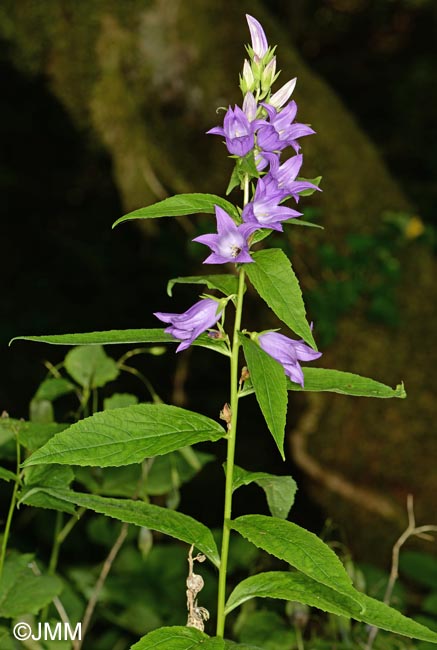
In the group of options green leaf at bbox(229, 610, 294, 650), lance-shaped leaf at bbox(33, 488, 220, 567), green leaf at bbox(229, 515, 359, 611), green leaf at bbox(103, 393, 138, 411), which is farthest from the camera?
green leaf at bbox(229, 610, 294, 650)

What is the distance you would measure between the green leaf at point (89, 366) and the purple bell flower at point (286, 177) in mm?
635

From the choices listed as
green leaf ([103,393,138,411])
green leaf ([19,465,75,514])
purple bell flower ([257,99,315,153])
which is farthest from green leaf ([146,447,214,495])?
purple bell flower ([257,99,315,153])

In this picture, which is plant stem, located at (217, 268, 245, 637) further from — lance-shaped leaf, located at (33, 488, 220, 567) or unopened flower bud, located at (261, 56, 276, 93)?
unopened flower bud, located at (261, 56, 276, 93)

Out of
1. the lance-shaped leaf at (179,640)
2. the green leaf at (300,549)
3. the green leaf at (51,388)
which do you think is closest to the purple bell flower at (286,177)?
the green leaf at (300,549)

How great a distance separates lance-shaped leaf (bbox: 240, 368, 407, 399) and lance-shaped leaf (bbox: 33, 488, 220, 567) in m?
0.20

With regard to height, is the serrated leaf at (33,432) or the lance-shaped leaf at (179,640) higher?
the serrated leaf at (33,432)

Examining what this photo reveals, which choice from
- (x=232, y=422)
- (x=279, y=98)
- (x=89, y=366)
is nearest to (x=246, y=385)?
(x=232, y=422)

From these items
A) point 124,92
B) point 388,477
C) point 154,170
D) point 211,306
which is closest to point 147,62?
point 124,92

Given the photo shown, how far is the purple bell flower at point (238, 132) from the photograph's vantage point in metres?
1.17

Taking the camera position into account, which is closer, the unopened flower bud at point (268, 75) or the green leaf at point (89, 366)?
the unopened flower bud at point (268, 75)

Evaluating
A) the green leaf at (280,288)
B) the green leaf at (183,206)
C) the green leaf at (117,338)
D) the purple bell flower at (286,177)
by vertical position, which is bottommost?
the green leaf at (117,338)

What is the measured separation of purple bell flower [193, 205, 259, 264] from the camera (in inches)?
45.6

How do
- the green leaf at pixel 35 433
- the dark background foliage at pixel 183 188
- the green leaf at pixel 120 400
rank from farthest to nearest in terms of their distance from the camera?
the dark background foliage at pixel 183 188, the green leaf at pixel 120 400, the green leaf at pixel 35 433

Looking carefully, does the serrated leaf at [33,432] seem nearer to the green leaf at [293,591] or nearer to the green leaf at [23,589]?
the green leaf at [23,589]
